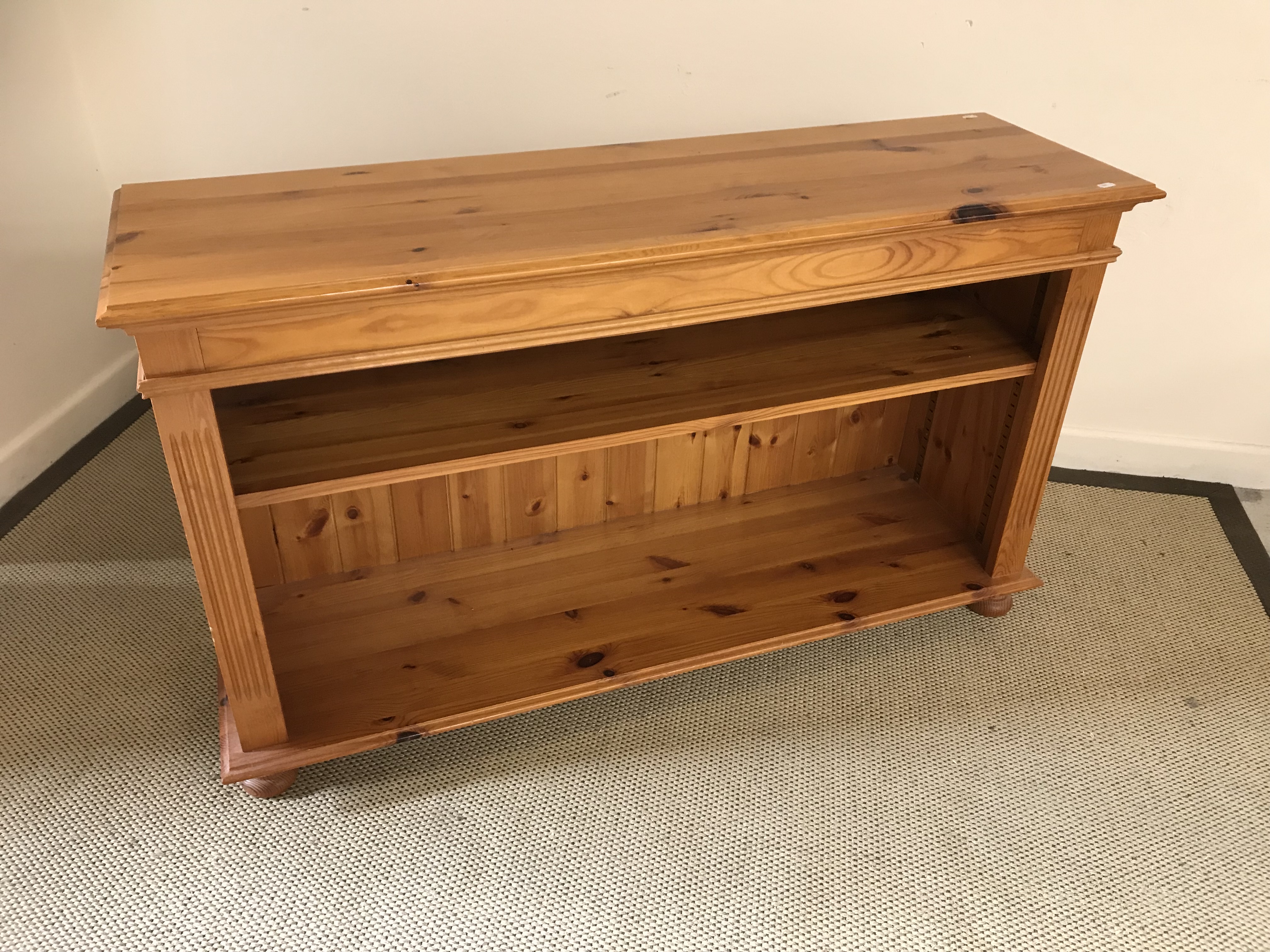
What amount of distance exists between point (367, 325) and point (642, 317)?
32cm

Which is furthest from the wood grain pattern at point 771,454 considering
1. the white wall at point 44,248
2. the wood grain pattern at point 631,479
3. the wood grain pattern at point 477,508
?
the white wall at point 44,248

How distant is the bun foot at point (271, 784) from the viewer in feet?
4.45

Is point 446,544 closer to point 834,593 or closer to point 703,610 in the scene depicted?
point 703,610

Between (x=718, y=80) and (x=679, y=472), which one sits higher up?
(x=718, y=80)

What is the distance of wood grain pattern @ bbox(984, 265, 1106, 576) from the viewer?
1417 millimetres

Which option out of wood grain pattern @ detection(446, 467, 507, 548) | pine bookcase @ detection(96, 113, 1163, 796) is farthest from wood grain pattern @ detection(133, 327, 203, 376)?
wood grain pattern @ detection(446, 467, 507, 548)

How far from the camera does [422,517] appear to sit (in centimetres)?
162

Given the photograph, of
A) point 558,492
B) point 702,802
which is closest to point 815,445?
point 558,492

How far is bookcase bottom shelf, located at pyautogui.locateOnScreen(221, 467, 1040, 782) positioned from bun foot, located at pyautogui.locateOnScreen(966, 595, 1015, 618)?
5 cm

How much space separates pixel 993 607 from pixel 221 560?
123cm

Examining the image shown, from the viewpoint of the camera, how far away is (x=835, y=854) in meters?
1.33

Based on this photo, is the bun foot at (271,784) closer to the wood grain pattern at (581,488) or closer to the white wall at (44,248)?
the wood grain pattern at (581,488)

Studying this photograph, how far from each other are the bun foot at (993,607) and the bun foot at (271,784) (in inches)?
43.5

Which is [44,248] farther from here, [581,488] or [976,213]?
[976,213]
